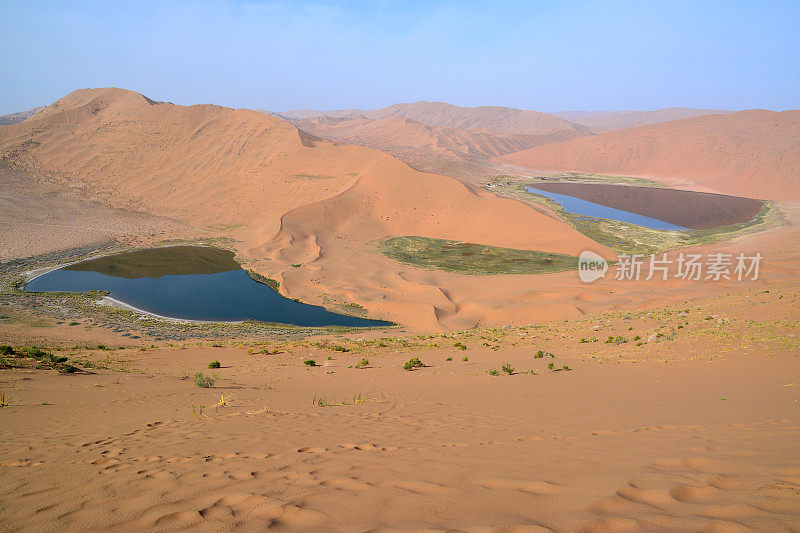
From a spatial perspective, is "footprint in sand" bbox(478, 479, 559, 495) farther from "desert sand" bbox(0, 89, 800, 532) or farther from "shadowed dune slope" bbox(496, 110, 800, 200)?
"shadowed dune slope" bbox(496, 110, 800, 200)

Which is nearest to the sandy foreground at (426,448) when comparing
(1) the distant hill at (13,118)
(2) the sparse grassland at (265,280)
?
(2) the sparse grassland at (265,280)

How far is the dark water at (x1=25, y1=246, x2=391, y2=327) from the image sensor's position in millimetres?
24266

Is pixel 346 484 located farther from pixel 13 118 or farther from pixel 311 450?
pixel 13 118

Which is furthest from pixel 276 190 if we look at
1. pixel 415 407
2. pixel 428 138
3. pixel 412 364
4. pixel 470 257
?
pixel 428 138

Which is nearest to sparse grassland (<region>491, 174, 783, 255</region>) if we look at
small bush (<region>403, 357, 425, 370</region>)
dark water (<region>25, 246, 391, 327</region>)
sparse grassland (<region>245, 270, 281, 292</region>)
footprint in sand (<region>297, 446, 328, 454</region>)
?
dark water (<region>25, 246, 391, 327</region>)

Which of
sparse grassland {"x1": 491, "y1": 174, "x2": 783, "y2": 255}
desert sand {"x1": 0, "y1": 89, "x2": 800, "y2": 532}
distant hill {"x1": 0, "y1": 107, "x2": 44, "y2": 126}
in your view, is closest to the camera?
desert sand {"x1": 0, "y1": 89, "x2": 800, "y2": 532}

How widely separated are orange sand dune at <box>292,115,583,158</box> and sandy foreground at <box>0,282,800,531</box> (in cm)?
10336

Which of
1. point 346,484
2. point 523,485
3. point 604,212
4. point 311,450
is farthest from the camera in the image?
point 604,212

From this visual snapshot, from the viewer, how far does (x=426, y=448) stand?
4.30 m

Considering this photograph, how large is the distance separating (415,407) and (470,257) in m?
29.0

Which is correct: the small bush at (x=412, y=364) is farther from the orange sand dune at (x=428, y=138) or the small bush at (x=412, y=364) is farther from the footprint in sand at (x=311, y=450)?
the orange sand dune at (x=428, y=138)

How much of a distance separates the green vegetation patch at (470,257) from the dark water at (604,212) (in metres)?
18.4

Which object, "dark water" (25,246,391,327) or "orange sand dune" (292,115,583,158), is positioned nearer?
"dark water" (25,246,391,327)

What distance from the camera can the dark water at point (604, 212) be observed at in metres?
46.5
